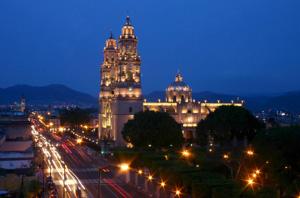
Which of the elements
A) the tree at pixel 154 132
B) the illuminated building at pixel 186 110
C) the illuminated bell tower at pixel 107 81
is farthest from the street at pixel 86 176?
the illuminated building at pixel 186 110

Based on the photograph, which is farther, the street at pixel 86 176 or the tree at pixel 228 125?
the tree at pixel 228 125

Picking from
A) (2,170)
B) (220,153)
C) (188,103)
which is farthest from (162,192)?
(188,103)

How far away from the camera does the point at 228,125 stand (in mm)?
88312

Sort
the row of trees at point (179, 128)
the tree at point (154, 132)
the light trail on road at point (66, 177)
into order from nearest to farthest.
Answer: the light trail on road at point (66, 177)
the tree at point (154, 132)
the row of trees at point (179, 128)

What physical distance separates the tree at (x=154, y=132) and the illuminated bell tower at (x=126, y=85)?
18.2 meters

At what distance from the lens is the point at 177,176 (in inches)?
1893

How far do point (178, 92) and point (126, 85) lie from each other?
2604cm

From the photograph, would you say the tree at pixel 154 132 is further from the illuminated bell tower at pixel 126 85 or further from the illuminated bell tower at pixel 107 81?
the illuminated bell tower at pixel 107 81

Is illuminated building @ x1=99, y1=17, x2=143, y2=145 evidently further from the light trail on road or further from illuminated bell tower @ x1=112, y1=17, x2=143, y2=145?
the light trail on road

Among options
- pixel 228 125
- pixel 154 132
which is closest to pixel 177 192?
pixel 154 132

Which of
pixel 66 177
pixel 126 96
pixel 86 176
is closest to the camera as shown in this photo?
pixel 66 177

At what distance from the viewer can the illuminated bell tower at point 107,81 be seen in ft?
378

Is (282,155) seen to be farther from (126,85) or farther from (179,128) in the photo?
Answer: (126,85)

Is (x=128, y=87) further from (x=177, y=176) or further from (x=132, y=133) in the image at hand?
(x=177, y=176)
